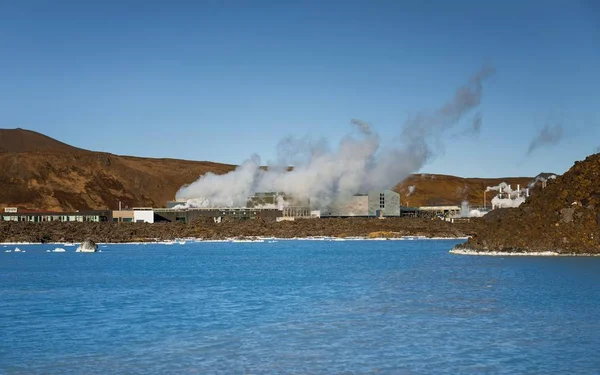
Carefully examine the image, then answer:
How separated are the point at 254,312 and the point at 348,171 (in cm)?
13752

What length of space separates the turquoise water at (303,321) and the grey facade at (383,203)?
385 feet

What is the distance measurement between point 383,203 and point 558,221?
97.8 metres

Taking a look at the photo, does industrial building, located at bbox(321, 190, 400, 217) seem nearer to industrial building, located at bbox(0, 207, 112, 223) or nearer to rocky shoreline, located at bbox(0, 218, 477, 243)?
rocky shoreline, located at bbox(0, 218, 477, 243)

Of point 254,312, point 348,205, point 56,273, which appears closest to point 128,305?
point 254,312

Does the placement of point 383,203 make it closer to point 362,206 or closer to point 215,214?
point 362,206

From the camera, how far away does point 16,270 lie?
79.5 m

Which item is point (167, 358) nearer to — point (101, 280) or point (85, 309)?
point (85, 309)

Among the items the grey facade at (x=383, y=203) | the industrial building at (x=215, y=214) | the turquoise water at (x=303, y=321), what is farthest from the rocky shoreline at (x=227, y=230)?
the turquoise water at (x=303, y=321)

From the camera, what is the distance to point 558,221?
98.9 m

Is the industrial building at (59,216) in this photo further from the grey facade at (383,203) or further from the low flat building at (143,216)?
the grey facade at (383,203)

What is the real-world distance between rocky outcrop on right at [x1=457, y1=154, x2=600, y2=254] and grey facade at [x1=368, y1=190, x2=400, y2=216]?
84.8 meters

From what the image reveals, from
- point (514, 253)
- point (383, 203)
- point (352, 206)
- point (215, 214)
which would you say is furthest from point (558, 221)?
point (215, 214)

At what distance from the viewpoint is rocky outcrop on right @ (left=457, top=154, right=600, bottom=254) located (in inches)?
3821

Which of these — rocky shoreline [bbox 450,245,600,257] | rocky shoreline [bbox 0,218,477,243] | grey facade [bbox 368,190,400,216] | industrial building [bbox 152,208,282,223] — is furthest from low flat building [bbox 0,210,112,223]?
rocky shoreline [bbox 450,245,600,257]
